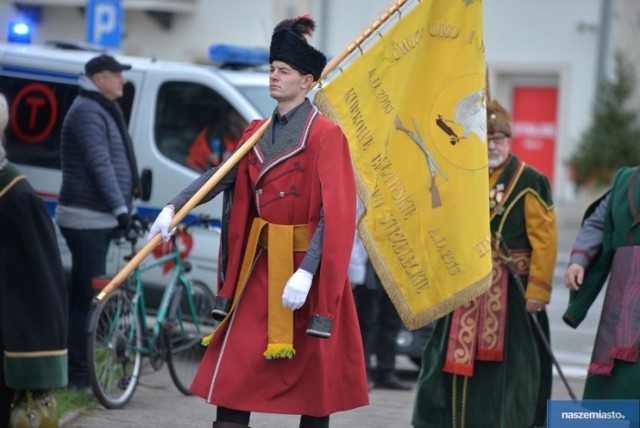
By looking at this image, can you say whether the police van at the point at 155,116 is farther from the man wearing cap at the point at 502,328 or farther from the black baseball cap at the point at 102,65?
the man wearing cap at the point at 502,328

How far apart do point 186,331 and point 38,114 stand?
2.60 meters

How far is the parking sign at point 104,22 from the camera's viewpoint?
1553cm

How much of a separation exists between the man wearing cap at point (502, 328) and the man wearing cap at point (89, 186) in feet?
7.45

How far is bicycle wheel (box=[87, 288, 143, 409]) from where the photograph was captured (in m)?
8.51

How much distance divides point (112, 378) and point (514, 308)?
2.45 m

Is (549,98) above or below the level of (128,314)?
above

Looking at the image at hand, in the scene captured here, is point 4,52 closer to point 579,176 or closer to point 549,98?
point 579,176

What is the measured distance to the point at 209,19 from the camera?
106ft

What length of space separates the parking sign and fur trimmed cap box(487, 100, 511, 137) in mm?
8271

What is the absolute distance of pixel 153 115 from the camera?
437 inches

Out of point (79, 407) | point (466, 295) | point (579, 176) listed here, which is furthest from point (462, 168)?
point (579, 176)

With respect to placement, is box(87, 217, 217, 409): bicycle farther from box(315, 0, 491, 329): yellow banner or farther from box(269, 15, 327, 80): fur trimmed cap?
box(269, 15, 327, 80): fur trimmed cap

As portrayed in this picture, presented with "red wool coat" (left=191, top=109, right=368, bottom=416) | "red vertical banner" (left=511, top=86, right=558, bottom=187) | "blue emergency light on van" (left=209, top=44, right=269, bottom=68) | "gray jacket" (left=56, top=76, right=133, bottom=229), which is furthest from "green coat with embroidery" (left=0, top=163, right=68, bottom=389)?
"red vertical banner" (left=511, top=86, right=558, bottom=187)

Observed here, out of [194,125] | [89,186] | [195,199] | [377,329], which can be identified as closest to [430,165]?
[195,199]
